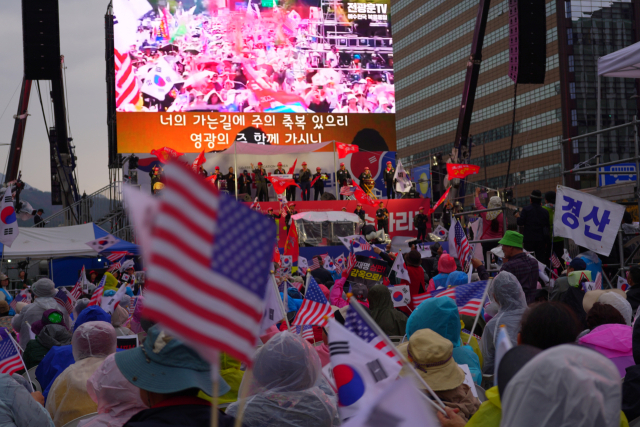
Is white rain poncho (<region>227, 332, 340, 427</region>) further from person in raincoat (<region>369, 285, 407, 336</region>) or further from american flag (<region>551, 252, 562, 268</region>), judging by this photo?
american flag (<region>551, 252, 562, 268</region>)

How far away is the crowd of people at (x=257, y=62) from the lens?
33594 mm

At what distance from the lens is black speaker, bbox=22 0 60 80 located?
49.7 feet

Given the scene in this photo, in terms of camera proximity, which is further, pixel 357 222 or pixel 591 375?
pixel 357 222

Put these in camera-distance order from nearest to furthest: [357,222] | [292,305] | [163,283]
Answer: [163,283] → [292,305] → [357,222]

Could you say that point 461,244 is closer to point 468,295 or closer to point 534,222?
point 534,222

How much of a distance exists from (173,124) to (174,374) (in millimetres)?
32592

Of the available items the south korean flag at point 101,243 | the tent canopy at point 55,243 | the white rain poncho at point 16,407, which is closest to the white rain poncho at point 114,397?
the white rain poncho at point 16,407

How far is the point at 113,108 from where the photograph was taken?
35719mm

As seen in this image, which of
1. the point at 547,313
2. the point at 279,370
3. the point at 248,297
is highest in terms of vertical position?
the point at 248,297

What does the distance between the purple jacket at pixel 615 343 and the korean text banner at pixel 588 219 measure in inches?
155

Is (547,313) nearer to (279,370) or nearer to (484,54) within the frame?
(279,370)

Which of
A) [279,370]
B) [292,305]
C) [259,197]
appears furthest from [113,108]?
[279,370]

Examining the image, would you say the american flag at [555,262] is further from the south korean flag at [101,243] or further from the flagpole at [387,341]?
the south korean flag at [101,243]

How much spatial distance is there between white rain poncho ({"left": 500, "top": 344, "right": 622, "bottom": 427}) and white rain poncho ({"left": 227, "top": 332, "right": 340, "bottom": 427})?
1.37 m
